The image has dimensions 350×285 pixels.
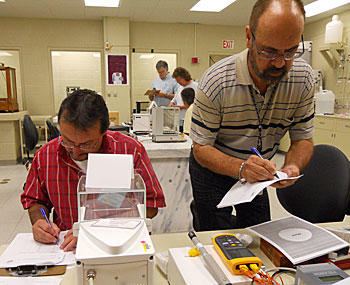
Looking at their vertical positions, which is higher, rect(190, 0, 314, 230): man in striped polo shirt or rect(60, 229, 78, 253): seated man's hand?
rect(190, 0, 314, 230): man in striped polo shirt

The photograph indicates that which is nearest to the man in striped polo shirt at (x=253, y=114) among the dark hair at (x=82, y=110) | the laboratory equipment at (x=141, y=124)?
the dark hair at (x=82, y=110)

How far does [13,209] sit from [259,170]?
9.83 feet

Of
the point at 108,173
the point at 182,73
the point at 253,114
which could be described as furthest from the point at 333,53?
the point at 108,173

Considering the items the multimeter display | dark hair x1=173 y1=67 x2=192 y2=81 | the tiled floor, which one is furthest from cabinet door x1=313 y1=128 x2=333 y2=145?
the multimeter display

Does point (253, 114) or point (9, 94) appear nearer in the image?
point (253, 114)

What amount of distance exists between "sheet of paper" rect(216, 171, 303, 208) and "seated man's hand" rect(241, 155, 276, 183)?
0.02 m

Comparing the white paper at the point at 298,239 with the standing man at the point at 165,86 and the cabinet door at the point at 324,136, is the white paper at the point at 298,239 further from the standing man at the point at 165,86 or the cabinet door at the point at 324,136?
the standing man at the point at 165,86

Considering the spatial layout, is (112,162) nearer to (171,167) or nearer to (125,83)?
(171,167)

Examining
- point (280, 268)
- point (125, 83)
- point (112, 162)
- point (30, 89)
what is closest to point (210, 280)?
point (280, 268)

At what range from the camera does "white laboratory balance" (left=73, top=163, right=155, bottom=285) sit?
62 cm

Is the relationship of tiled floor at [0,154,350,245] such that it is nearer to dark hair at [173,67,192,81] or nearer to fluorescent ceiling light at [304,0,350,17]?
dark hair at [173,67,192,81]

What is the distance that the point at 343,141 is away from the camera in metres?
4.49

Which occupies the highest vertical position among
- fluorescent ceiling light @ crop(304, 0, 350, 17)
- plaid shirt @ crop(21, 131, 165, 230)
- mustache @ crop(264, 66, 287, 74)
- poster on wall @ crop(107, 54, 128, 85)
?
fluorescent ceiling light @ crop(304, 0, 350, 17)

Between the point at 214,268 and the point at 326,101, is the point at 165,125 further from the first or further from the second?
the point at 326,101
